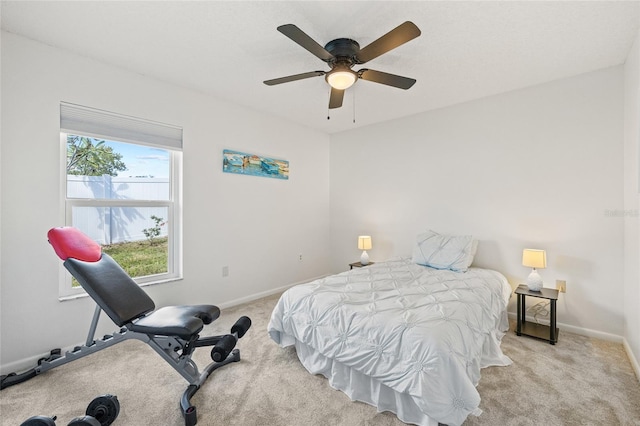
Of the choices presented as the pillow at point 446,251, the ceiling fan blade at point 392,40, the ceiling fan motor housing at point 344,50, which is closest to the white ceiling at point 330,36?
the ceiling fan motor housing at point 344,50

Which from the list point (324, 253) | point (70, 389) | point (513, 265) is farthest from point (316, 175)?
point (70, 389)

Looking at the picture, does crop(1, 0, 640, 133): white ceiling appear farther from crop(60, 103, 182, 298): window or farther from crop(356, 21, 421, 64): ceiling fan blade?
crop(60, 103, 182, 298): window

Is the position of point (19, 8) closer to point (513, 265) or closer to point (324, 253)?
point (324, 253)

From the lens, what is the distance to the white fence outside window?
2578 mm

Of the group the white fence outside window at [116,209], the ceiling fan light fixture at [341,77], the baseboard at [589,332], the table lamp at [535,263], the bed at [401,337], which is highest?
the ceiling fan light fixture at [341,77]

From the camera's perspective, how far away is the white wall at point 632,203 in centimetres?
213

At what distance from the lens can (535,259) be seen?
2770mm

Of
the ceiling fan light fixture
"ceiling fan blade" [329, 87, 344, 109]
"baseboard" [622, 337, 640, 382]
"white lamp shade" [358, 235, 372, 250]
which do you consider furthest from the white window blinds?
"baseboard" [622, 337, 640, 382]

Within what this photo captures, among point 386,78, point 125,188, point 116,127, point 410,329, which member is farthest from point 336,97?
point 125,188

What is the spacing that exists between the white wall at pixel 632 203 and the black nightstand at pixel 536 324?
1.58ft

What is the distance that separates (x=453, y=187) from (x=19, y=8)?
4213 millimetres

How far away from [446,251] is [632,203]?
1524mm

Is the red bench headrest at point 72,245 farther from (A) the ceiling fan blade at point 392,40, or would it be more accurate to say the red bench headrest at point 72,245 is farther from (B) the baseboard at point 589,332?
(B) the baseboard at point 589,332

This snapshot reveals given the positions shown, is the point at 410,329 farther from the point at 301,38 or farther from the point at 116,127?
the point at 116,127
